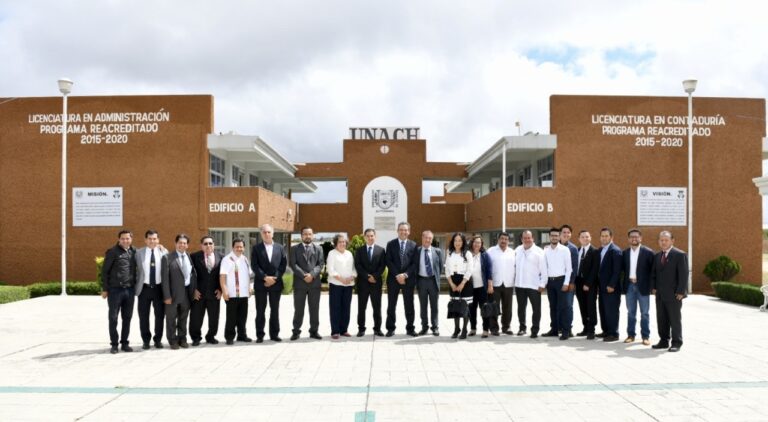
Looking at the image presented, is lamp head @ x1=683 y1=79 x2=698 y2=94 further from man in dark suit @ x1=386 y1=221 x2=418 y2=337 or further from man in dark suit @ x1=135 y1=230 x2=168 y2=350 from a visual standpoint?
man in dark suit @ x1=135 y1=230 x2=168 y2=350

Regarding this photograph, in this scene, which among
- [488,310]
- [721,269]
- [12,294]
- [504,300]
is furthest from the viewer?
[721,269]

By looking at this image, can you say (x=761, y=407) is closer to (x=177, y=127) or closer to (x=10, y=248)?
(x=177, y=127)

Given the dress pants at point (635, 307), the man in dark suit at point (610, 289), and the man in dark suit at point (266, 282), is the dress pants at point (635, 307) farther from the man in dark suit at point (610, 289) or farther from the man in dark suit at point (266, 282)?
the man in dark suit at point (266, 282)

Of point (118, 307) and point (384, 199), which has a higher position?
point (384, 199)

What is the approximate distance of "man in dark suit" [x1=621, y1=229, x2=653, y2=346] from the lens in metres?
9.59

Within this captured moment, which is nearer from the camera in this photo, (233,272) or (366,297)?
(233,272)

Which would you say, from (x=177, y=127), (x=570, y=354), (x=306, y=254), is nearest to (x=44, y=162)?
(x=177, y=127)

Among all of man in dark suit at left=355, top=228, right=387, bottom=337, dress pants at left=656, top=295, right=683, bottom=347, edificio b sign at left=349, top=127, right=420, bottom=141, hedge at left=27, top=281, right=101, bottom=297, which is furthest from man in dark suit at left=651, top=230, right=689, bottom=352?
edificio b sign at left=349, top=127, right=420, bottom=141

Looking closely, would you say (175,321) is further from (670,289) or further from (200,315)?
(670,289)

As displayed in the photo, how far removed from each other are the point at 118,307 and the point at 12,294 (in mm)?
10646

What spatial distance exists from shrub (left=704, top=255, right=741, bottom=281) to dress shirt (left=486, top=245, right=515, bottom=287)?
1536cm

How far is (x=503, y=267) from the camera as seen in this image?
1032 cm

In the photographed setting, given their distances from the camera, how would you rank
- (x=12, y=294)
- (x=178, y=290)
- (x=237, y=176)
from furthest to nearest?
(x=237, y=176), (x=12, y=294), (x=178, y=290)

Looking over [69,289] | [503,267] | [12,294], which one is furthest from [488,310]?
[69,289]
